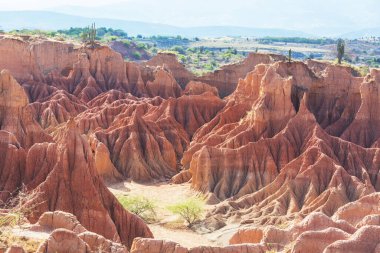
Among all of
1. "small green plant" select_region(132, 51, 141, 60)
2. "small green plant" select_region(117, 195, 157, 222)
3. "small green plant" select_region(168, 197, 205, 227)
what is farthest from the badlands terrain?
"small green plant" select_region(132, 51, 141, 60)

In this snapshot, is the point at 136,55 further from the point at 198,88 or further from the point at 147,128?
the point at 147,128

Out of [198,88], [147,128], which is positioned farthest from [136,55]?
[147,128]

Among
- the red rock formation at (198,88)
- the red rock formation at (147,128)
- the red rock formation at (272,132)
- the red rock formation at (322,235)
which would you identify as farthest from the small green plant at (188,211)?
the red rock formation at (198,88)

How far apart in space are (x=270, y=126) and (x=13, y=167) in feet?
99.4

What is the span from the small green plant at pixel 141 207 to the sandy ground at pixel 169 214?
0.66 meters

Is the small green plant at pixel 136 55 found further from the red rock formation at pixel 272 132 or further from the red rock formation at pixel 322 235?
the red rock formation at pixel 322 235

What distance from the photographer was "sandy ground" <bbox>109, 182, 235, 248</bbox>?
58000mm

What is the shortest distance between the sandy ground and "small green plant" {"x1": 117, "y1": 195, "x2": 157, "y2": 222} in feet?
2.18

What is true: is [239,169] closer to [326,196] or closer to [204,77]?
[326,196]

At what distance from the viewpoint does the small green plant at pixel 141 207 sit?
6338cm

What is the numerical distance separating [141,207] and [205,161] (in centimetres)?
961

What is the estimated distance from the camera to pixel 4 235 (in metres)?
Answer: 32.7

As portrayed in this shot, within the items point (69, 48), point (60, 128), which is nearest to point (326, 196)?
point (60, 128)

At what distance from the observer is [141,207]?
64.1 metres
